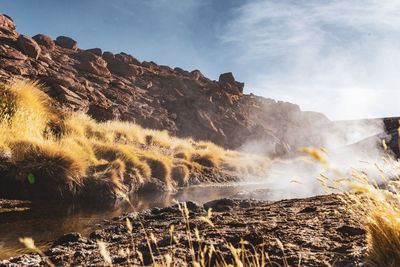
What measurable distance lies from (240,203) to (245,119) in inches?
1066

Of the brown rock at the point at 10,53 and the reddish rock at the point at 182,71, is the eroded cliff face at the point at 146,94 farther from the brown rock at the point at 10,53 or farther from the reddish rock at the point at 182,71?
the reddish rock at the point at 182,71

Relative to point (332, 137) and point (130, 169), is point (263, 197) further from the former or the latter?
point (332, 137)

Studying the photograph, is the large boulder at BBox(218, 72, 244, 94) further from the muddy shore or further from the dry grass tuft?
the muddy shore

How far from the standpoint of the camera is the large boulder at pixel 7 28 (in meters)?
16.5

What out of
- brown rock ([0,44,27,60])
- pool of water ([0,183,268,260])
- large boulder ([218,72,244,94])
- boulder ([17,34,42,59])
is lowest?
pool of water ([0,183,268,260])

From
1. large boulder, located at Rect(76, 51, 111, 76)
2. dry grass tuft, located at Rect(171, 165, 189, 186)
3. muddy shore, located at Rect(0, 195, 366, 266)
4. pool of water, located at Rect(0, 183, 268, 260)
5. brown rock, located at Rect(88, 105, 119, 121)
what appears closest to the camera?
muddy shore, located at Rect(0, 195, 366, 266)

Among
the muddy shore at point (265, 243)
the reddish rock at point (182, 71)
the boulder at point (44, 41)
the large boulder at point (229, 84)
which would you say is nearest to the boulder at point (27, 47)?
the boulder at point (44, 41)

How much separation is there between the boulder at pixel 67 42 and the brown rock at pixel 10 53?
37.8 ft

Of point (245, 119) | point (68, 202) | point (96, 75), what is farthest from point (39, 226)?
point (245, 119)

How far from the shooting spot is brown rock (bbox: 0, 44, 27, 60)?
1356 centimetres

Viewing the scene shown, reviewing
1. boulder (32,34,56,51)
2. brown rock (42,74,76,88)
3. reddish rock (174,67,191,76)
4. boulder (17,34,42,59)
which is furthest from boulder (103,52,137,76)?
brown rock (42,74,76,88)

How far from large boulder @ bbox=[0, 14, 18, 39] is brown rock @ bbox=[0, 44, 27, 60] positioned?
2360 mm

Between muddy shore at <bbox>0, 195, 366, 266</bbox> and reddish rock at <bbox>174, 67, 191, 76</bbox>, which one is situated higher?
reddish rock at <bbox>174, 67, 191, 76</bbox>

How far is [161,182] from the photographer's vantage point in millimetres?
8016
